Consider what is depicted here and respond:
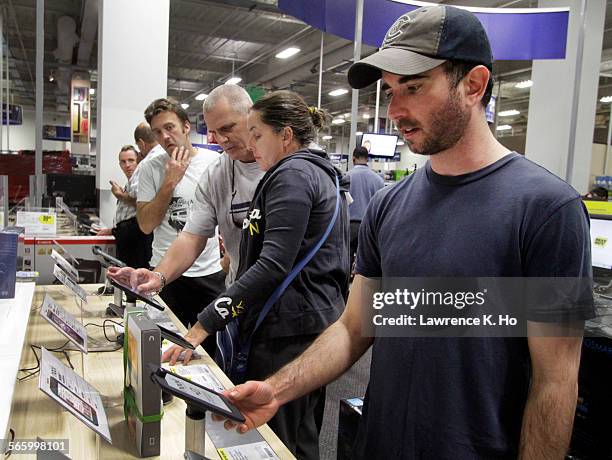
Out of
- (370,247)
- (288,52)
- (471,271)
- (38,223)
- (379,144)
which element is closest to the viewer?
(471,271)

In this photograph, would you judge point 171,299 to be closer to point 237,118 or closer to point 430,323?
point 237,118

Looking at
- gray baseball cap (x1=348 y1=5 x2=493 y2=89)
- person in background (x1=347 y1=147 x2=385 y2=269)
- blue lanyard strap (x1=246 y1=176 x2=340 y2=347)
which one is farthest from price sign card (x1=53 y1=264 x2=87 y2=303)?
person in background (x1=347 y1=147 x2=385 y2=269)

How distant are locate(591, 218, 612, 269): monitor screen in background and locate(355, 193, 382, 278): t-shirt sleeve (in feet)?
6.77

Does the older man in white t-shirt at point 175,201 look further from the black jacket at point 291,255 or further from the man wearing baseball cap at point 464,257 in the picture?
the man wearing baseball cap at point 464,257

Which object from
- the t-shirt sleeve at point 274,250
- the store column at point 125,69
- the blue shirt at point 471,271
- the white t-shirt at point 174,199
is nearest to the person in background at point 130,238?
the white t-shirt at point 174,199

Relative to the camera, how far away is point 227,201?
6.50ft

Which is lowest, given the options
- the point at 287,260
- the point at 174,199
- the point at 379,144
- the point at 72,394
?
the point at 72,394

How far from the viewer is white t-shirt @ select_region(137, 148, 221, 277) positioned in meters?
2.52

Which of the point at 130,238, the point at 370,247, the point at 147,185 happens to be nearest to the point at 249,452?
the point at 370,247

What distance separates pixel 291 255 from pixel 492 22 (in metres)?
3.55

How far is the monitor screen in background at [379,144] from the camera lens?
26.6 feet

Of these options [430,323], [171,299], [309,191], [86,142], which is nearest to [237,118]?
[309,191]

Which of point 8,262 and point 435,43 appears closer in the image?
point 435,43

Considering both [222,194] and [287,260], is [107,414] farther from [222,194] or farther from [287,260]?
[222,194]
